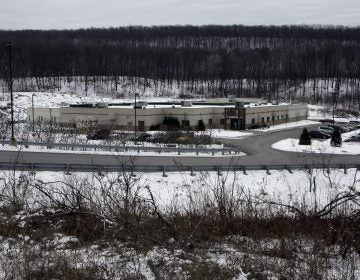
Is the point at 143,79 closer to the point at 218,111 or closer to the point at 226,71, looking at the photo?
the point at 226,71

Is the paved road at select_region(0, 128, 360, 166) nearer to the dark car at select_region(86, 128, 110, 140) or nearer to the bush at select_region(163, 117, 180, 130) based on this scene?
the dark car at select_region(86, 128, 110, 140)

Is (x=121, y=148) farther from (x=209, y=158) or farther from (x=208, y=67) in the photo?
(x=208, y=67)

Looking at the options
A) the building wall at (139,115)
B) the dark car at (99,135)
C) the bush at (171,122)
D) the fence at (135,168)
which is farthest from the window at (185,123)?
the fence at (135,168)

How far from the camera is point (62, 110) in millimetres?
52812

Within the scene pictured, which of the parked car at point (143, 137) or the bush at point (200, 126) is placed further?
the bush at point (200, 126)

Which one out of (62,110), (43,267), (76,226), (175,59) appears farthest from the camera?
(175,59)

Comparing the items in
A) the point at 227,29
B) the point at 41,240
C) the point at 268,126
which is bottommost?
the point at 268,126

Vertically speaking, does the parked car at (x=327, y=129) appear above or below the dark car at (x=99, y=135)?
below

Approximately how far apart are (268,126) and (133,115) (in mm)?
19960

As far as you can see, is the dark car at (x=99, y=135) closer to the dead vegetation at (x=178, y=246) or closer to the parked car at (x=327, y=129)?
the parked car at (x=327, y=129)

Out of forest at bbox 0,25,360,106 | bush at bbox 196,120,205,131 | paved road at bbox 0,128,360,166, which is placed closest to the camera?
paved road at bbox 0,128,360,166

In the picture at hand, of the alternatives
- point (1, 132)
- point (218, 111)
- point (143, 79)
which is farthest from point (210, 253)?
point (143, 79)

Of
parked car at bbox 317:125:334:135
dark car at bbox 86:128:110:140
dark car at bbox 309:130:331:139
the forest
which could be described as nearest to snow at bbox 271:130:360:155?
dark car at bbox 309:130:331:139

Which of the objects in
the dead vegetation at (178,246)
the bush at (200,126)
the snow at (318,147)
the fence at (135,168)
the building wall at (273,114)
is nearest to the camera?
the dead vegetation at (178,246)
